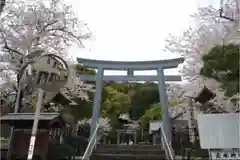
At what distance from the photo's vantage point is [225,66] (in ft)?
22.1

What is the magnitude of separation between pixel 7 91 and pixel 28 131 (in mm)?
5619

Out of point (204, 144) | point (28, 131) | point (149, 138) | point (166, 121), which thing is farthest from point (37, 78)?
point (149, 138)

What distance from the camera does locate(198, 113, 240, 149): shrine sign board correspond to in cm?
666

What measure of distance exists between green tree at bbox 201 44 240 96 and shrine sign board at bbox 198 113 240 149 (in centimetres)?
61

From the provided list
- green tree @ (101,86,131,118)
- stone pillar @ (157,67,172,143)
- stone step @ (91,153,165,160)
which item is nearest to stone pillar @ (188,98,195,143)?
stone pillar @ (157,67,172,143)

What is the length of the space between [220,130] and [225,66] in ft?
4.90

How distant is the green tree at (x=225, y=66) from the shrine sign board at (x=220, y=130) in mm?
605

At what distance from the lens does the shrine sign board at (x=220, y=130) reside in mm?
6656

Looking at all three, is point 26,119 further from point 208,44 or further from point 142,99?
point 142,99

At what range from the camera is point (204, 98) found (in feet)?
37.2

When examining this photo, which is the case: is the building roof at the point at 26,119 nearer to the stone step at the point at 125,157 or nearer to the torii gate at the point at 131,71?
the stone step at the point at 125,157

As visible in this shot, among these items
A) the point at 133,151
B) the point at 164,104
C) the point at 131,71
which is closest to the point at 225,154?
the point at 133,151

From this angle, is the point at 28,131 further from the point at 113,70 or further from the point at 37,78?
the point at 113,70

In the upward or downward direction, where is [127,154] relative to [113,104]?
downward
